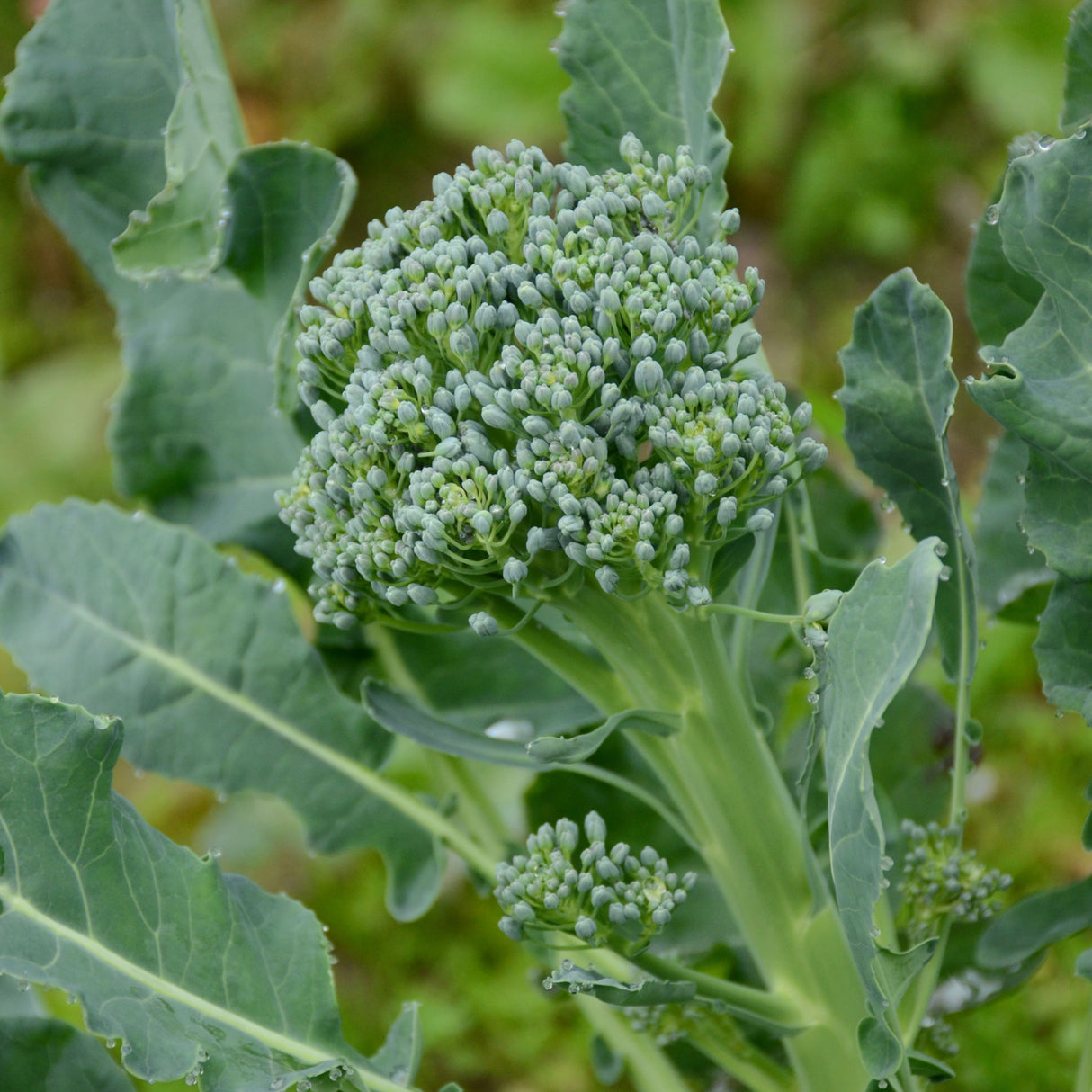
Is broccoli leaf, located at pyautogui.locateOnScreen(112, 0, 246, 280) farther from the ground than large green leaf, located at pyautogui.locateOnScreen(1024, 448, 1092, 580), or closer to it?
farther from the ground

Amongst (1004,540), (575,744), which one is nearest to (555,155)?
(1004,540)

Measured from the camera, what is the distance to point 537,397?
0.69 metres

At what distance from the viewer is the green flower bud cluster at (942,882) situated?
885mm

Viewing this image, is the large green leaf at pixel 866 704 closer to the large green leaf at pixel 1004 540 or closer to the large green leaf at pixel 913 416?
the large green leaf at pixel 913 416

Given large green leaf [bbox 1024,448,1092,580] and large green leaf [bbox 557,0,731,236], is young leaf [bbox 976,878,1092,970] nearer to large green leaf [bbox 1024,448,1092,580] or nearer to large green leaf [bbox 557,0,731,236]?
large green leaf [bbox 1024,448,1092,580]

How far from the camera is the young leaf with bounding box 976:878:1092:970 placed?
3.00ft

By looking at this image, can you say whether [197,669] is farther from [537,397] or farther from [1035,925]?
[1035,925]

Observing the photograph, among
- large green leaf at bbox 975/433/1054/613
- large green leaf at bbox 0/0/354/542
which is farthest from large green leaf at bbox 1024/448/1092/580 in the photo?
large green leaf at bbox 0/0/354/542

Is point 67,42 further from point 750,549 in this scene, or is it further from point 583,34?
point 750,549

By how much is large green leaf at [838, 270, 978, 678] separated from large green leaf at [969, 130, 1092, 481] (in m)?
0.05

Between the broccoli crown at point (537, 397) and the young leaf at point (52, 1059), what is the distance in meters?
0.46

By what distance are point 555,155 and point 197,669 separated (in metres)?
2.38

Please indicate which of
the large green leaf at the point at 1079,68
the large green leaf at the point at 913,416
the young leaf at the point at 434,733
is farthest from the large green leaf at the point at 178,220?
the large green leaf at the point at 1079,68

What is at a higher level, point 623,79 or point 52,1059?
point 623,79
